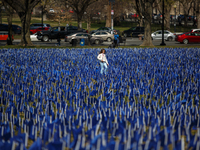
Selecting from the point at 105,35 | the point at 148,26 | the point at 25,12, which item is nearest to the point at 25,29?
the point at 25,12

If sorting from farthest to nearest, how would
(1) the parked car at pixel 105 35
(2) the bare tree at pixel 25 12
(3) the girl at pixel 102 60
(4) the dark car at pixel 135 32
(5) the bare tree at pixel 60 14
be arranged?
(5) the bare tree at pixel 60 14 < (4) the dark car at pixel 135 32 < (1) the parked car at pixel 105 35 < (2) the bare tree at pixel 25 12 < (3) the girl at pixel 102 60

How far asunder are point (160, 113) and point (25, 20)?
80.9 ft

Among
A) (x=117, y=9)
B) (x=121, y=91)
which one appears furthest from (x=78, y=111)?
(x=117, y=9)

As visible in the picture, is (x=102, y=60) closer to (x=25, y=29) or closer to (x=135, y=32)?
(x=25, y=29)

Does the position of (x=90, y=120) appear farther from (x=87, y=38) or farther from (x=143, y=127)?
(x=87, y=38)

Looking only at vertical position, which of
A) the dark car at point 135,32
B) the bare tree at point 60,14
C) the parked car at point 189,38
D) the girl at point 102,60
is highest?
the bare tree at point 60,14

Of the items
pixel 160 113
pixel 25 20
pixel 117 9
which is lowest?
pixel 160 113

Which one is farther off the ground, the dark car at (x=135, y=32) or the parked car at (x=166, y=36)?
the dark car at (x=135, y=32)

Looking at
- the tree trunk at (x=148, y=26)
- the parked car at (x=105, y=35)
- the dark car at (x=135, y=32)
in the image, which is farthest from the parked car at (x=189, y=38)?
the dark car at (x=135, y=32)

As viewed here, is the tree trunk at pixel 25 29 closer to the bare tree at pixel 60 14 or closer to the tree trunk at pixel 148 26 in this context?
the tree trunk at pixel 148 26

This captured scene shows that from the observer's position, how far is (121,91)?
781 cm

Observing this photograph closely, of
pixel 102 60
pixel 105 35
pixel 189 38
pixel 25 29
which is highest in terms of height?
pixel 25 29

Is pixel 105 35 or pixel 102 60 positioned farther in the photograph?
pixel 105 35

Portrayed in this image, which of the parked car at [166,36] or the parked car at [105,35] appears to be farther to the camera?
the parked car at [166,36]
